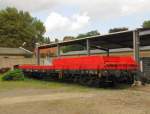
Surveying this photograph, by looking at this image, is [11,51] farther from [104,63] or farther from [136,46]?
[104,63]

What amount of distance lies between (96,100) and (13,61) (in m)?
43.6

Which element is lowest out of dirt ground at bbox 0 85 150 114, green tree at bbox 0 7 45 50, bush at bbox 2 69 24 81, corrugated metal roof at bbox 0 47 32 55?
dirt ground at bbox 0 85 150 114

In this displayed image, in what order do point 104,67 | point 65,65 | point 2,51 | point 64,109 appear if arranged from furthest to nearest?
point 2,51, point 65,65, point 104,67, point 64,109

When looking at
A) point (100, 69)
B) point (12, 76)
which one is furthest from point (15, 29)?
point (100, 69)

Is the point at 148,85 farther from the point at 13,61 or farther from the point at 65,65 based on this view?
Result: the point at 13,61

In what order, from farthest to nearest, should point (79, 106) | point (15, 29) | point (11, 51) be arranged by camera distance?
point (15, 29) → point (11, 51) → point (79, 106)

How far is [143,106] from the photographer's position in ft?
46.7

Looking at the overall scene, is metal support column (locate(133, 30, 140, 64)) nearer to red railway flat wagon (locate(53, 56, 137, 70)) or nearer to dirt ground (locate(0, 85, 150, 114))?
red railway flat wagon (locate(53, 56, 137, 70))

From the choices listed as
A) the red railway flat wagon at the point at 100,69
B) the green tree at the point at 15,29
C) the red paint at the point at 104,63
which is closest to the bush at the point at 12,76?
the red railway flat wagon at the point at 100,69

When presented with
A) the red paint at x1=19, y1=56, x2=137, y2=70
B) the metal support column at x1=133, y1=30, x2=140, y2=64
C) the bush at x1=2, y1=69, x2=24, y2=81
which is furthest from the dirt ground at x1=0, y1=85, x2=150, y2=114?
the bush at x1=2, y1=69, x2=24, y2=81

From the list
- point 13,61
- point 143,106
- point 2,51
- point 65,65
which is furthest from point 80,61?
point 2,51

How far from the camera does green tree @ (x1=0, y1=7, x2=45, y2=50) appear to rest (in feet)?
272

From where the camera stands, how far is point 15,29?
83.4 meters

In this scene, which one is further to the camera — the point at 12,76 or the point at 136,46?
the point at 12,76
